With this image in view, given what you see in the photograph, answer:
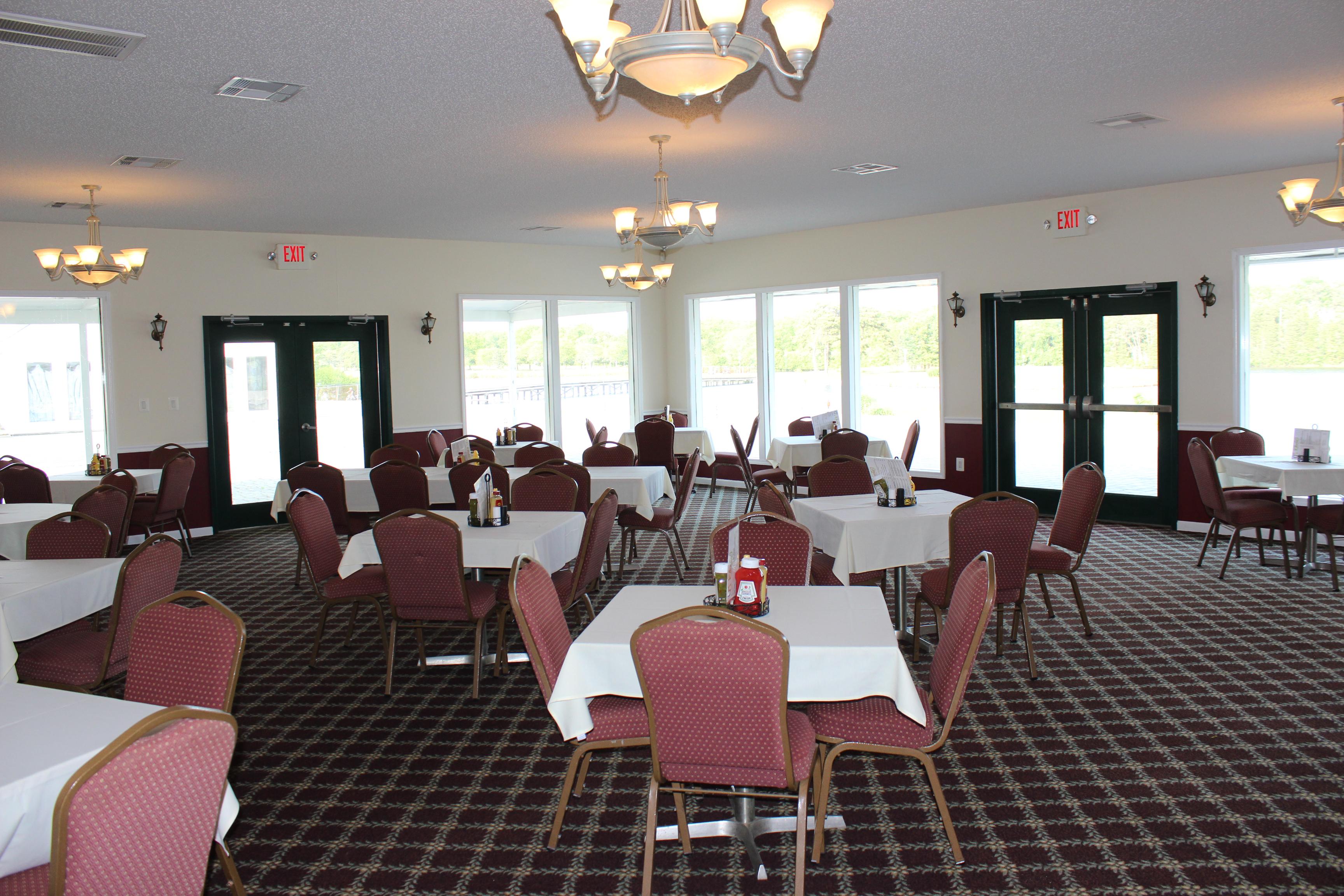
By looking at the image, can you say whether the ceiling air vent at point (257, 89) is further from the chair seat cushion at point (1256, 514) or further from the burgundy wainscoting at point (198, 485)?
the chair seat cushion at point (1256, 514)

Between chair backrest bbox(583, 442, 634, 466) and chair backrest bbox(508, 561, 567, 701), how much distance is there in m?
5.07

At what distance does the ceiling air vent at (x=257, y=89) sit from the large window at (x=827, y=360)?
21.1 feet

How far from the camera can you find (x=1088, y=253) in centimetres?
952

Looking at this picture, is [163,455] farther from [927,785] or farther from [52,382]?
[927,785]

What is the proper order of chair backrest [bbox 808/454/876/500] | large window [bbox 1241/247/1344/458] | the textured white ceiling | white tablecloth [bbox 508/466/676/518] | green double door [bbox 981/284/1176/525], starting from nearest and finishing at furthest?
the textured white ceiling < chair backrest [bbox 808/454/876/500] < white tablecloth [bbox 508/466/676/518] < large window [bbox 1241/247/1344/458] < green double door [bbox 981/284/1176/525]

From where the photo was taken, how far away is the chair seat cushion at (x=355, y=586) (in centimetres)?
523

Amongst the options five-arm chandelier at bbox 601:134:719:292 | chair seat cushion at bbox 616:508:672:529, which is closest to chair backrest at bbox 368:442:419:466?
chair seat cushion at bbox 616:508:672:529

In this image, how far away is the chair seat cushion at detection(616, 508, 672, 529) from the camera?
24.3 feet

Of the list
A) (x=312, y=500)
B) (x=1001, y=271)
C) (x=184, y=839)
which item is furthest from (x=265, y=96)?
(x=1001, y=271)

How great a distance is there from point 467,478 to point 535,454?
4.76 ft

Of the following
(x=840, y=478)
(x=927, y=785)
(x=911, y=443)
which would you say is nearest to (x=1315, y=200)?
(x=840, y=478)

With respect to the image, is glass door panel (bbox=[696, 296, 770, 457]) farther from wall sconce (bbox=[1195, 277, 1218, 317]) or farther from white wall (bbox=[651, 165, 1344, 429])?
wall sconce (bbox=[1195, 277, 1218, 317])

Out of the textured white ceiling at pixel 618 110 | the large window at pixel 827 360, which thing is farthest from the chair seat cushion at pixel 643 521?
the large window at pixel 827 360

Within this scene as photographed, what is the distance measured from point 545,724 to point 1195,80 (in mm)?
4873
